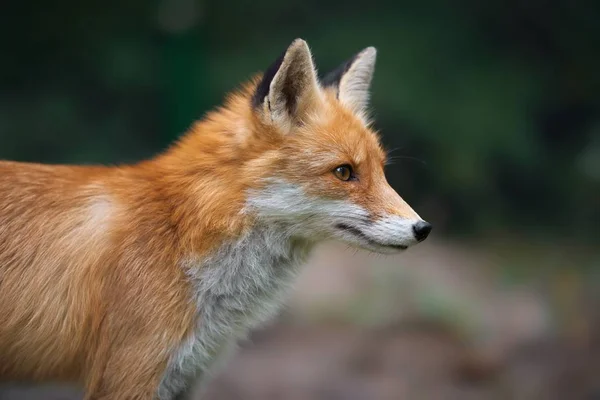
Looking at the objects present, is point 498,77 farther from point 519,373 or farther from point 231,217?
point 231,217

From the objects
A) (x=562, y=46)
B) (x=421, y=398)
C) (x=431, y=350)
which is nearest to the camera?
(x=421, y=398)

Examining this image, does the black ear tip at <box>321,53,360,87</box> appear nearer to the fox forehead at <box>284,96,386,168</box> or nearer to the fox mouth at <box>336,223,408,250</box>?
the fox forehead at <box>284,96,386,168</box>

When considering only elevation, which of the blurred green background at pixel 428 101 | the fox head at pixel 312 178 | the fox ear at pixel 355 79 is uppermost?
the fox ear at pixel 355 79

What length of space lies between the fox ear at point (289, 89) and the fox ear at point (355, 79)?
34 cm

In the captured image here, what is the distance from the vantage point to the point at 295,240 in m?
3.37

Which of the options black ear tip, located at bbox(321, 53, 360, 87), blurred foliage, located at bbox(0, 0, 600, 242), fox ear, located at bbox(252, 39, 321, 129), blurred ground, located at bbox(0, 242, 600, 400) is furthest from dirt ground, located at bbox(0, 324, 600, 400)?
fox ear, located at bbox(252, 39, 321, 129)

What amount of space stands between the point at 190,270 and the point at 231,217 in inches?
10.8

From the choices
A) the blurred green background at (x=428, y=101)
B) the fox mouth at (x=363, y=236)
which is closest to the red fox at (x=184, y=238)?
the fox mouth at (x=363, y=236)

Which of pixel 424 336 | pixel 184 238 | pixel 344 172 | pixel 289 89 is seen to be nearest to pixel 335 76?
pixel 289 89

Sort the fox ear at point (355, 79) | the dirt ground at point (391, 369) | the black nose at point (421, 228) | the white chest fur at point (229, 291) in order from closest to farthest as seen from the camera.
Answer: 1. the black nose at point (421, 228)
2. the white chest fur at point (229, 291)
3. the fox ear at point (355, 79)
4. the dirt ground at point (391, 369)

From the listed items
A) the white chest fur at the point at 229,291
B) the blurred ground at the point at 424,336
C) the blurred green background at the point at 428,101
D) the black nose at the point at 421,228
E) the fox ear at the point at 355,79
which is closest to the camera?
the black nose at the point at 421,228

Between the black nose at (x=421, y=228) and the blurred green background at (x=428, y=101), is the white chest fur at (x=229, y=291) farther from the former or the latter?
the blurred green background at (x=428, y=101)

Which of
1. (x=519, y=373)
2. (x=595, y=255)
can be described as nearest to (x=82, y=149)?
(x=519, y=373)

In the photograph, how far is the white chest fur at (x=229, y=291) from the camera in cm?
324
